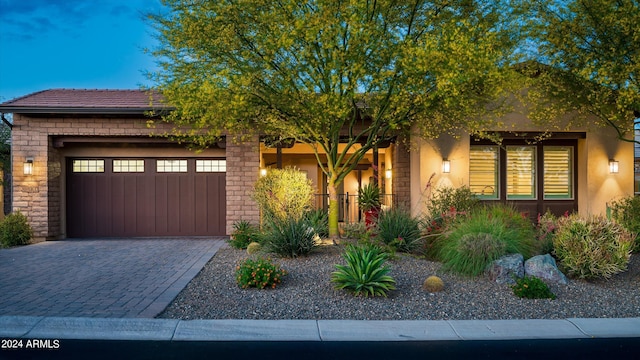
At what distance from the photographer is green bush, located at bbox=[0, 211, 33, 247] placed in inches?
464

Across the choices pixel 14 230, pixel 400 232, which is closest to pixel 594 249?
pixel 400 232

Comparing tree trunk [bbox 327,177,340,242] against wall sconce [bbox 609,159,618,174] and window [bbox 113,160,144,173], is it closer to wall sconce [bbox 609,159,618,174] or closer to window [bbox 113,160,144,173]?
window [bbox 113,160,144,173]

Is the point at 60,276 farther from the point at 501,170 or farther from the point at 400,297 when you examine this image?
the point at 501,170

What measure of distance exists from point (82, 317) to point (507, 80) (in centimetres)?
908

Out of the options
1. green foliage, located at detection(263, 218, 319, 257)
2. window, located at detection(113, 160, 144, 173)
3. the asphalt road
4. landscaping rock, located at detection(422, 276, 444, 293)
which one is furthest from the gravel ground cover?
window, located at detection(113, 160, 144, 173)

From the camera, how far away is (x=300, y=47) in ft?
30.3

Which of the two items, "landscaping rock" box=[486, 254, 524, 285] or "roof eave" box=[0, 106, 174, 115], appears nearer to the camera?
"landscaping rock" box=[486, 254, 524, 285]

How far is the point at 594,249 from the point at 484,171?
7.32 meters

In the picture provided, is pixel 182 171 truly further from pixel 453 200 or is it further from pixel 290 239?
pixel 453 200

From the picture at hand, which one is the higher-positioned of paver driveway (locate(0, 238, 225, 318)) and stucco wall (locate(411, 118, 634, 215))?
stucco wall (locate(411, 118, 634, 215))

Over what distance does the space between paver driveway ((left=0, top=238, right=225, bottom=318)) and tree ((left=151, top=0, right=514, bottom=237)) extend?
3.21 meters

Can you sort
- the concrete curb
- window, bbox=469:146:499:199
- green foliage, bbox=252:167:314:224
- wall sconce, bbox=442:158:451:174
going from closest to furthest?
the concrete curb → green foliage, bbox=252:167:314:224 → wall sconce, bbox=442:158:451:174 → window, bbox=469:146:499:199

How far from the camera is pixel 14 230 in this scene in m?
11.9

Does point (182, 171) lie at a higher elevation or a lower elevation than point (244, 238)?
higher
